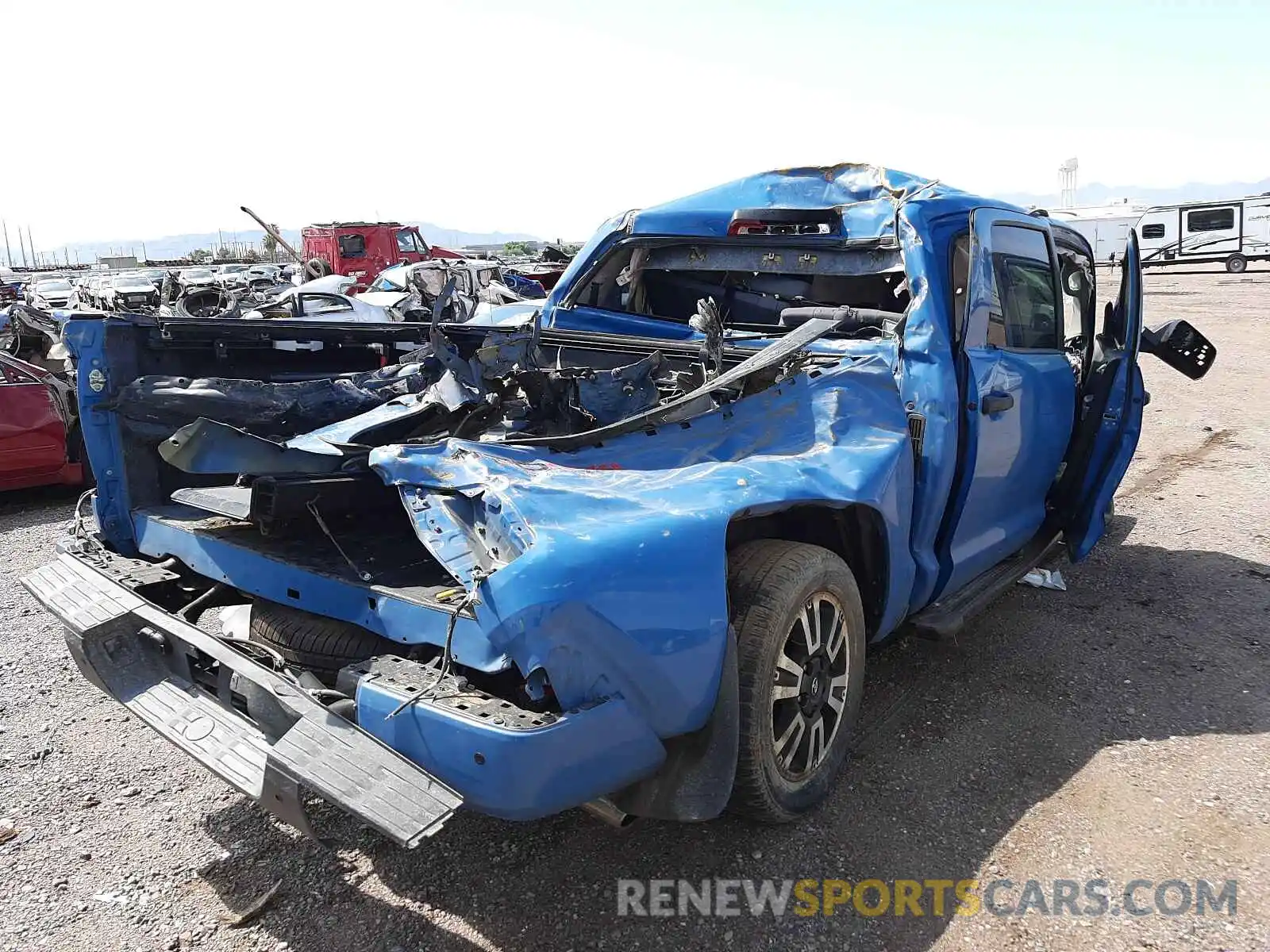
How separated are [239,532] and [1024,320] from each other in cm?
337

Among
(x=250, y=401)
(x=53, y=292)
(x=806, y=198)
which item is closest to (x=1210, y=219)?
(x=806, y=198)

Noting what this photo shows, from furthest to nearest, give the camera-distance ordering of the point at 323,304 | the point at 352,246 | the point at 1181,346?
the point at 352,246
the point at 323,304
the point at 1181,346

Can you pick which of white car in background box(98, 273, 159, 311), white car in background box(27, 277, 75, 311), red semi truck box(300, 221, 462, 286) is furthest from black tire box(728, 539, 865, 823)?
red semi truck box(300, 221, 462, 286)

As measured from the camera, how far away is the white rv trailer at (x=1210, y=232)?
32969 millimetres

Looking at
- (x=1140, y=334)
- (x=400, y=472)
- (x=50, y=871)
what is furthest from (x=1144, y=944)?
(x=1140, y=334)

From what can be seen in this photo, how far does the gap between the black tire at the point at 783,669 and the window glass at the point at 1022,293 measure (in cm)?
153

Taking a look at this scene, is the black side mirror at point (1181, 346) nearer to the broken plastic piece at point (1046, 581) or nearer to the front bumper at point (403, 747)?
the broken plastic piece at point (1046, 581)

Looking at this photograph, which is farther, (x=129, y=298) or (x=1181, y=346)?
(x=129, y=298)

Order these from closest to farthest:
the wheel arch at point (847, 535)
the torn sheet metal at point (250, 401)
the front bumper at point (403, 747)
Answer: the front bumper at point (403, 747) → the wheel arch at point (847, 535) → the torn sheet metal at point (250, 401)

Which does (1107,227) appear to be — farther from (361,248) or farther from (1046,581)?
(1046,581)

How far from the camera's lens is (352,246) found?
2248 cm

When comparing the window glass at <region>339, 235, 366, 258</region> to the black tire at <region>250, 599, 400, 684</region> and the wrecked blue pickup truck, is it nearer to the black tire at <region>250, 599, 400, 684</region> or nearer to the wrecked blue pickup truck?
the wrecked blue pickup truck

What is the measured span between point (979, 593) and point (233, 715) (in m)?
2.89

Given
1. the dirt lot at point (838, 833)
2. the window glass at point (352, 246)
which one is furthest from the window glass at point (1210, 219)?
the dirt lot at point (838, 833)
